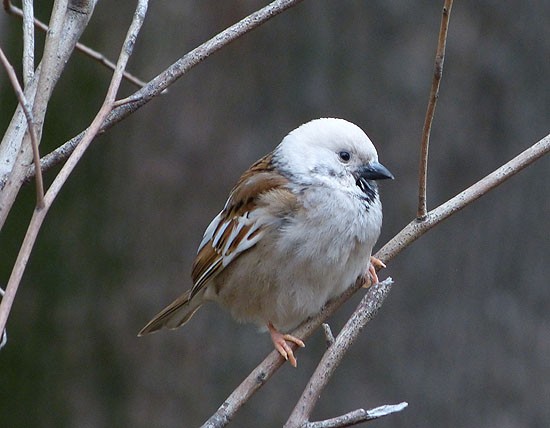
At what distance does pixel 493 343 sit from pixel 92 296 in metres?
2.13

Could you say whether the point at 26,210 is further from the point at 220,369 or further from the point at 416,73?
the point at 416,73

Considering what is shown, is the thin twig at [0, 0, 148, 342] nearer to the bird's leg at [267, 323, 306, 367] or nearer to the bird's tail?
the bird's leg at [267, 323, 306, 367]

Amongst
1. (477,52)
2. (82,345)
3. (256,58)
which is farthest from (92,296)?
(477,52)

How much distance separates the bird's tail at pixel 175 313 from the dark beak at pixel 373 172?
33.7 inches

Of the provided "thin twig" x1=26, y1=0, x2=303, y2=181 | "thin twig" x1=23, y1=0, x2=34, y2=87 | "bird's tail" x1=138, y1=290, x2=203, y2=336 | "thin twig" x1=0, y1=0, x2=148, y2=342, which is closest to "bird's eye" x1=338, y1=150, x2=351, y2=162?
"bird's tail" x1=138, y1=290, x2=203, y2=336

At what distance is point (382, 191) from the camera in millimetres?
5172

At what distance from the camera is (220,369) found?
5.23 meters

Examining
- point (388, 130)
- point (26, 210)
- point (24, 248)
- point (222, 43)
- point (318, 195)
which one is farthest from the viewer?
point (26, 210)

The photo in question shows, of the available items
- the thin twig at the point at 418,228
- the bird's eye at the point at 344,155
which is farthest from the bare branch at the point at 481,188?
the bird's eye at the point at 344,155

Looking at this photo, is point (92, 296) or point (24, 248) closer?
point (24, 248)

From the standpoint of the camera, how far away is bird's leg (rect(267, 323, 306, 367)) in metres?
3.31

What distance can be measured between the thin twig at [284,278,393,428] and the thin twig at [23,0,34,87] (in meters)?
0.95

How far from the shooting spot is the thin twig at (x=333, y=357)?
2.30m

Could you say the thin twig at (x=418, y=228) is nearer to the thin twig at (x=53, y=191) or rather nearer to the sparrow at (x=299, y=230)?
the sparrow at (x=299, y=230)
